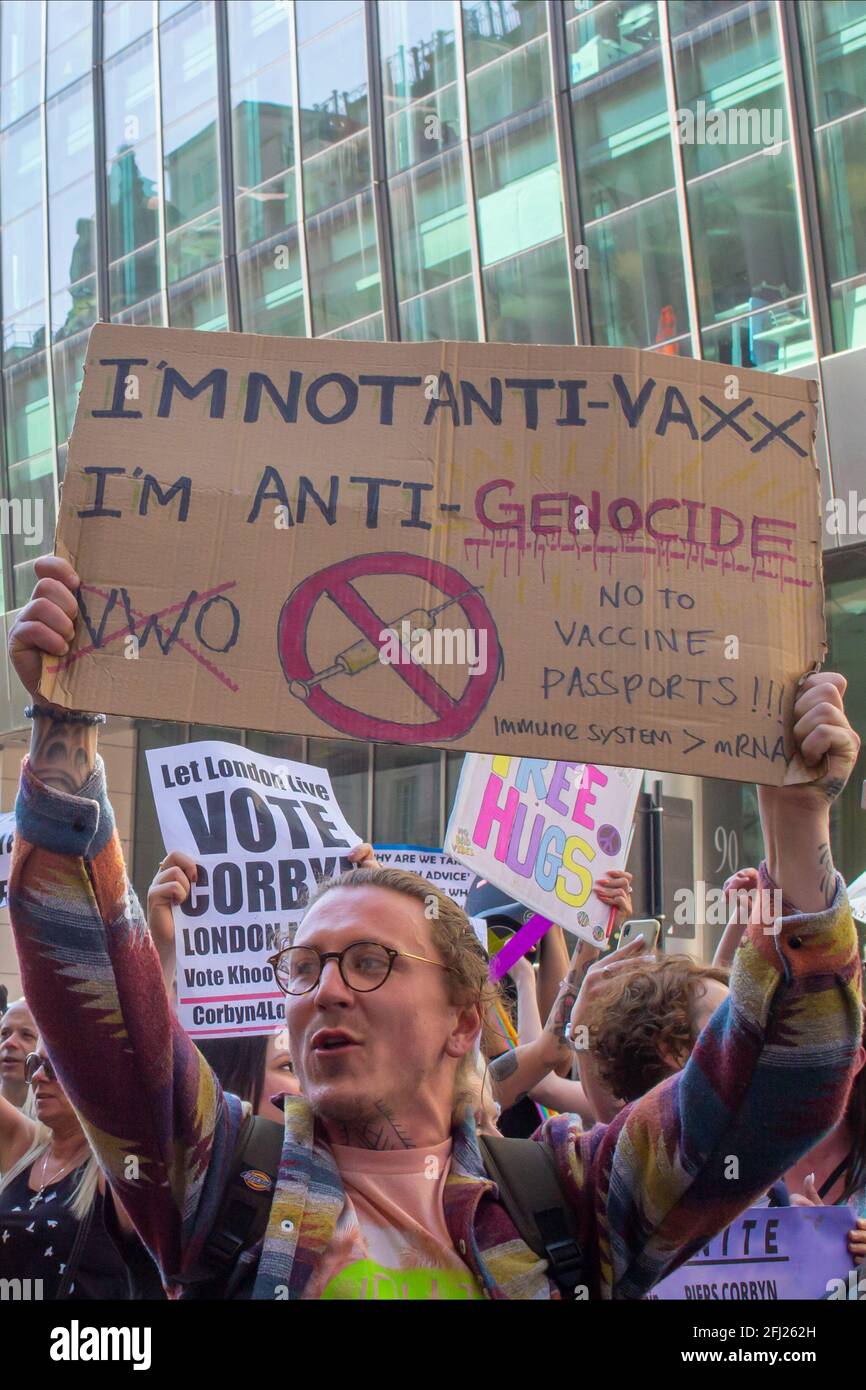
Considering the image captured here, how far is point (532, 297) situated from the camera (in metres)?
14.6

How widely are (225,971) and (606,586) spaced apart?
2.37 m

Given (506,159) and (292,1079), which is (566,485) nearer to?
(292,1079)

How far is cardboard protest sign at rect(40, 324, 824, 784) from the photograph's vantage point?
295 centimetres

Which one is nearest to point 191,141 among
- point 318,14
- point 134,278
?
point 134,278

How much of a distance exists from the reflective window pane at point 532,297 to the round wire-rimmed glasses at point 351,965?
456 inches

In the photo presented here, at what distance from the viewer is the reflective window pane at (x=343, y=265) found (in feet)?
53.9

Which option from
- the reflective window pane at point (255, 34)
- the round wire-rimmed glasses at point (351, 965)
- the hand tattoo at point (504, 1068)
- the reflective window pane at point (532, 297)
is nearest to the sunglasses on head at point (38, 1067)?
the hand tattoo at point (504, 1068)

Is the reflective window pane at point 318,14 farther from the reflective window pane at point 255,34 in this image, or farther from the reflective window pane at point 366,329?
the reflective window pane at point 366,329

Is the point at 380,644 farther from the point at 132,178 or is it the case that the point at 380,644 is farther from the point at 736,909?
the point at 132,178

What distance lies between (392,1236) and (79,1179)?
181 cm

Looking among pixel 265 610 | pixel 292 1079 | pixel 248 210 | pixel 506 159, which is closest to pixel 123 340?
pixel 265 610

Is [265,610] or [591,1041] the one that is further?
[591,1041]
